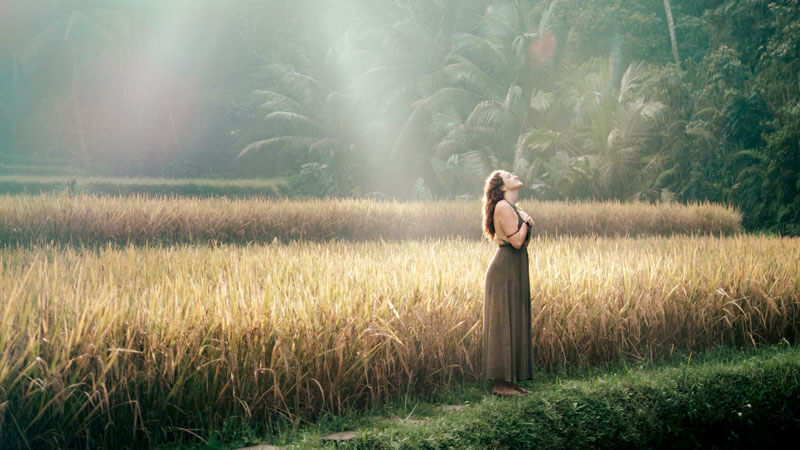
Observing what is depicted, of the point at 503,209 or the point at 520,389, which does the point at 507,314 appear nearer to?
the point at 520,389

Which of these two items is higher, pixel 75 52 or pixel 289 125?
pixel 75 52

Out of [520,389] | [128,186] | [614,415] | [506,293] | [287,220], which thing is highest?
[128,186]

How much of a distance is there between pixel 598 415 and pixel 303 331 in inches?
68.5

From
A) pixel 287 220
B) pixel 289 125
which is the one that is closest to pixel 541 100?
pixel 287 220

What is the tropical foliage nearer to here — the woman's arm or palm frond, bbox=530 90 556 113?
palm frond, bbox=530 90 556 113

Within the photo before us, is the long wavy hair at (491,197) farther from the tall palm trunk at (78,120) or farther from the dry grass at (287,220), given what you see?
the tall palm trunk at (78,120)

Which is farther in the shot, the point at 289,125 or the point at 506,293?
the point at 289,125

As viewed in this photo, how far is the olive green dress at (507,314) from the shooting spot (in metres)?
4.06

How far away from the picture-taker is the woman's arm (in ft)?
13.1

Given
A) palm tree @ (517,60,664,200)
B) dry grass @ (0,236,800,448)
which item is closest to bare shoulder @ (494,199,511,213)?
dry grass @ (0,236,800,448)

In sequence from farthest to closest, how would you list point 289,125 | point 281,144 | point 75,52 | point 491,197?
point 75,52 → point 289,125 → point 281,144 → point 491,197

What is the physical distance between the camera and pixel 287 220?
478 inches

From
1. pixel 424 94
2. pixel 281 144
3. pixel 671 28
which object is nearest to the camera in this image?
pixel 671 28

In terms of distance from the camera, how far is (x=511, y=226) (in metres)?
3.98
